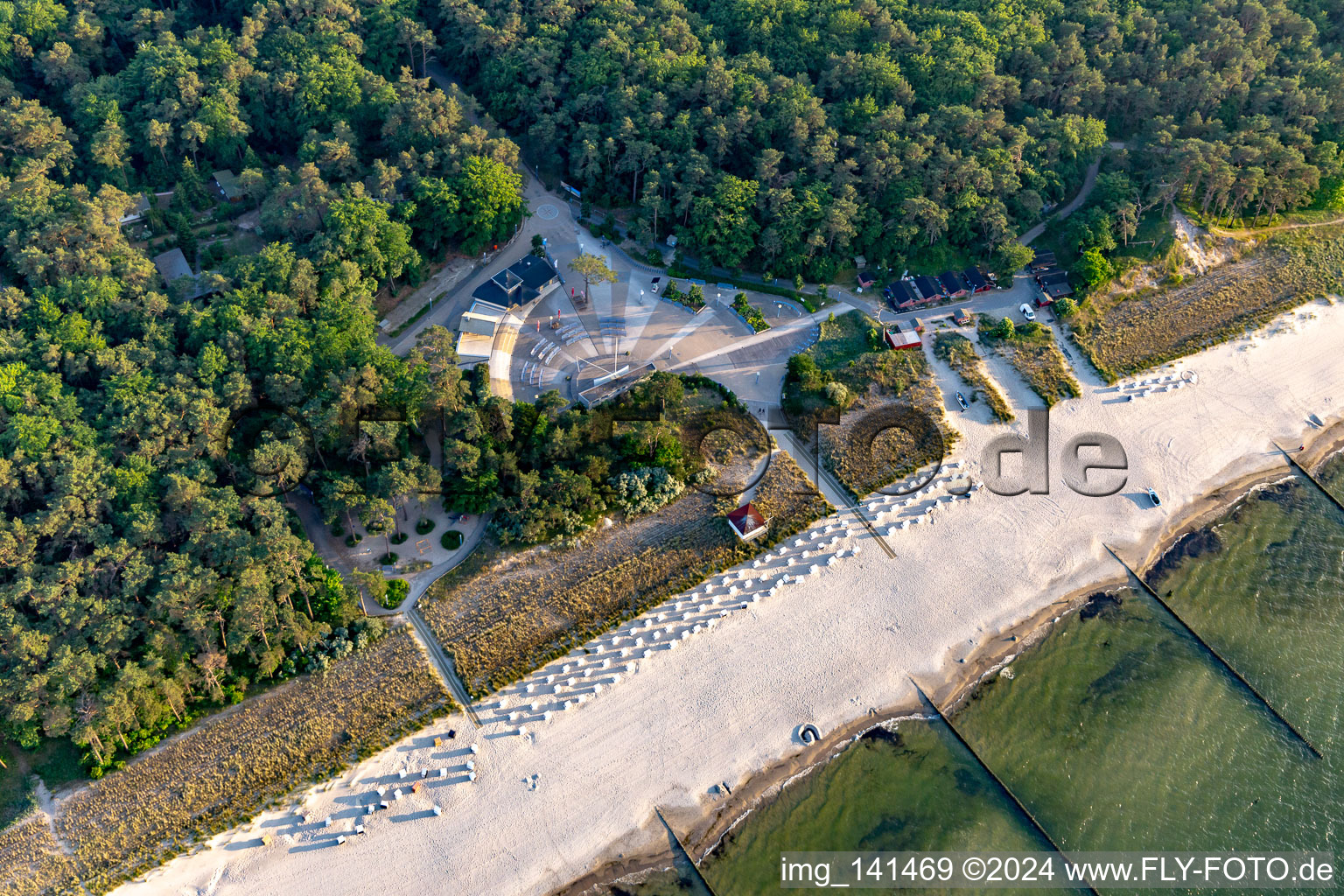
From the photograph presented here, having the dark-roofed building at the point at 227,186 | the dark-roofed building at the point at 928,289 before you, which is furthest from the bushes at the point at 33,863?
the dark-roofed building at the point at 928,289

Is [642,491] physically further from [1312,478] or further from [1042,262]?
[1312,478]

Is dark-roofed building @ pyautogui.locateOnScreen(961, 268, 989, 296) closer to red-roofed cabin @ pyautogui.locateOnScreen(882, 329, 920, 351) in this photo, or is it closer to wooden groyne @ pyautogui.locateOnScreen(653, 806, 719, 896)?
red-roofed cabin @ pyautogui.locateOnScreen(882, 329, 920, 351)

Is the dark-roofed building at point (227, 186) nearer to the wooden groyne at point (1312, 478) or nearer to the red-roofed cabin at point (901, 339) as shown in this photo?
the red-roofed cabin at point (901, 339)

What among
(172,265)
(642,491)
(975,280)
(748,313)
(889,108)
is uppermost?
(889,108)

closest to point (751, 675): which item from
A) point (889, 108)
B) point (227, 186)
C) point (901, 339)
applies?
point (901, 339)

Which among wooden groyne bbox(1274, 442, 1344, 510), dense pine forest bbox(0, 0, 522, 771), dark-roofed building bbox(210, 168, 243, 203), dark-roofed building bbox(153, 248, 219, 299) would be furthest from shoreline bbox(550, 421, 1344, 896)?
dark-roofed building bbox(210, 168, 243, 203)

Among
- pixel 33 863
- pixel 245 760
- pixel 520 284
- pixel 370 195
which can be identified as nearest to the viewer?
pixel 33 863
